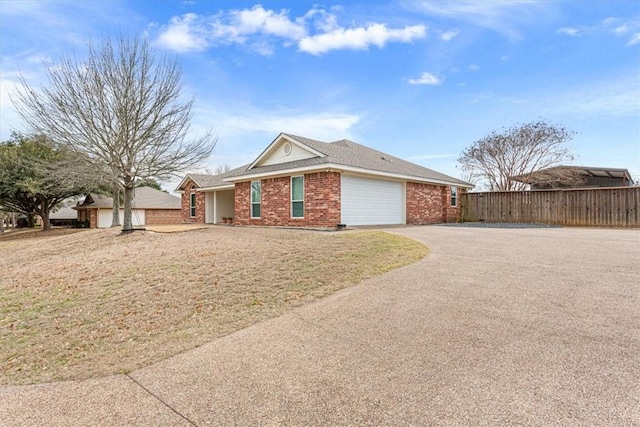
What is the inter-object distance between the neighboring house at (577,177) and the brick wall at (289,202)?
18479mm

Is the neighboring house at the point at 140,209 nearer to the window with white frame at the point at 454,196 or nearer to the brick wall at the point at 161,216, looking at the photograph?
the brick wall at the point at 161,216

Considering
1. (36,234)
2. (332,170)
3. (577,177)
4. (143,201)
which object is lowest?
(36,234)

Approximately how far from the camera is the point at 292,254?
8297 mm

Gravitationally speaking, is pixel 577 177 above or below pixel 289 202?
above

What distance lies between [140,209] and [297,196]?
2486cm

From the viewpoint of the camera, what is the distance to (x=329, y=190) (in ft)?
45.3

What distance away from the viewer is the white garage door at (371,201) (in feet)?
48.1

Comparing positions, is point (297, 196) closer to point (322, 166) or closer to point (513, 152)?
point (322, 166)

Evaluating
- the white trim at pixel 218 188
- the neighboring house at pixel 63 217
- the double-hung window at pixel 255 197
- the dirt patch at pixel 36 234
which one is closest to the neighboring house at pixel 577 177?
the double-hung window at pixel 255 197

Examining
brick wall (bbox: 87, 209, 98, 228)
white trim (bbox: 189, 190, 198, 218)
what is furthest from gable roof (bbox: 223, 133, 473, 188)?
brick wall (bbox: 87, 209, 98, 228)

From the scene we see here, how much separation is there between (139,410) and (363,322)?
2.59 metres

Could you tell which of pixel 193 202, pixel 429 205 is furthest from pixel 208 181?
pixel 429 205

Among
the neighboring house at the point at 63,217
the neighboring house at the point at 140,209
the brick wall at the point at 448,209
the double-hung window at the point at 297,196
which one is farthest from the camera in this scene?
the neighboring house at the point at 63,217

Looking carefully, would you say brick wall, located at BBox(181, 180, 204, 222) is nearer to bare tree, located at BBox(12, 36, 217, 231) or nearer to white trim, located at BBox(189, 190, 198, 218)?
white trim, located at BBox(189, 190, 198, 218)
